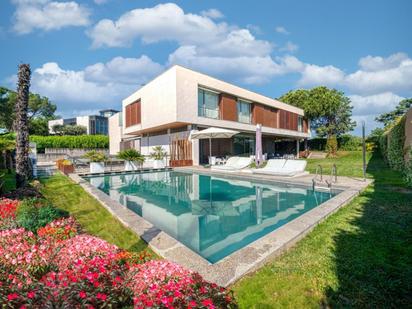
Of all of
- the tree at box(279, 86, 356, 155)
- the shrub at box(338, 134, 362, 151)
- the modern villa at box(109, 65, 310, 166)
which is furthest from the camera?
the tree at box(279, 86, 356, 155)

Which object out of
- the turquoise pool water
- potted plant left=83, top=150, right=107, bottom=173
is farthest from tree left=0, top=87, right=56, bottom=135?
the turquoise pool water

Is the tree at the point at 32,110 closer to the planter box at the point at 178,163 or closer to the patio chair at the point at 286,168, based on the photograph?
the planter box at the point at 178,163

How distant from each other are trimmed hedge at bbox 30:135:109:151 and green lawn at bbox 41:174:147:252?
30.0m

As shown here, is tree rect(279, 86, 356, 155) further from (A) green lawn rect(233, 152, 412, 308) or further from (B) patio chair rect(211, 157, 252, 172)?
(A) green lawn rect(233, 152, 412, 308)

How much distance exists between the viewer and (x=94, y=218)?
5.93 metres

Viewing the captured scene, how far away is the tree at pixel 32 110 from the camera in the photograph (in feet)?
121

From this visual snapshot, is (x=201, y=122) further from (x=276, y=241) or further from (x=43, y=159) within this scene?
(x=43, y=159)

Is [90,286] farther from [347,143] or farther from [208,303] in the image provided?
[347,143]

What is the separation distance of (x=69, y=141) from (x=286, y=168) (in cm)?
3454

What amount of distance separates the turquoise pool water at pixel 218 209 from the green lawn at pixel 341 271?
4.38ft

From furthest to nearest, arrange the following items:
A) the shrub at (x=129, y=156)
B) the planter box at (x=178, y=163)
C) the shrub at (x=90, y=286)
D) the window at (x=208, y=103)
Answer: the window at (x=208, y=103) → the planter box at (x=178, y=163) → the shrub at (x=129, y=156) → the shrub at (x=90, y=286)

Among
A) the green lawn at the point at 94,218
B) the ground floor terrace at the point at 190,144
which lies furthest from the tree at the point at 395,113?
the green lawn at the point at 94,218

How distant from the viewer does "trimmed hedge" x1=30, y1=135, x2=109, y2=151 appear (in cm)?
3444

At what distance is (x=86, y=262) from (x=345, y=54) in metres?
27.0
